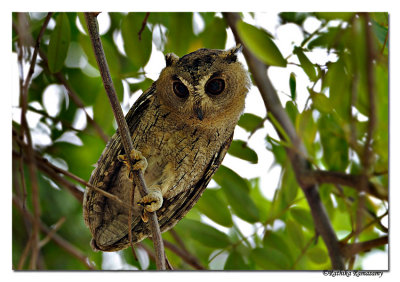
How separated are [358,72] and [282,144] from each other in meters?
0.51

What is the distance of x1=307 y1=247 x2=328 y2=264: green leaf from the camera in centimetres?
247

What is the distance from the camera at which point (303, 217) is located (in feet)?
8.23

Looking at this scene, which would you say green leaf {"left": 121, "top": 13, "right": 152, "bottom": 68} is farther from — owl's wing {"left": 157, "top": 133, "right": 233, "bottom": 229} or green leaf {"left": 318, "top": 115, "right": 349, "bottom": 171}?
green leaf {"left": 318, "top": 115, "right": 349, "bottom": 171}

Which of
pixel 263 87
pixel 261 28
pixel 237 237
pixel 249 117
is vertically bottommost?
pixel 237 237

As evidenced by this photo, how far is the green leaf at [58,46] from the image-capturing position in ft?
8.09

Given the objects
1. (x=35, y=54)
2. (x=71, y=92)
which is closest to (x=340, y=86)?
(x=71, y=92)

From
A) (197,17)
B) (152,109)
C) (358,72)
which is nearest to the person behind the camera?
(152,109)

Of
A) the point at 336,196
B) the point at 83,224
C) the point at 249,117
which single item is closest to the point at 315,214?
the point at 336,196

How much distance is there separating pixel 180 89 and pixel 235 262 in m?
0.91

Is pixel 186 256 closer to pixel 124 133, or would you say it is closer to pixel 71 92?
pixel 124 133

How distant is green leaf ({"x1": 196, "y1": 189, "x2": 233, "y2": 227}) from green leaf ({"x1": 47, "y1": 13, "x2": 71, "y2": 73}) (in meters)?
0.96

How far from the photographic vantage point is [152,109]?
2264mm

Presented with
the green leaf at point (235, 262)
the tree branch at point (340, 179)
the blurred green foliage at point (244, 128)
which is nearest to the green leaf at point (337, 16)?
the blurred green foliage at point (244, 128)
